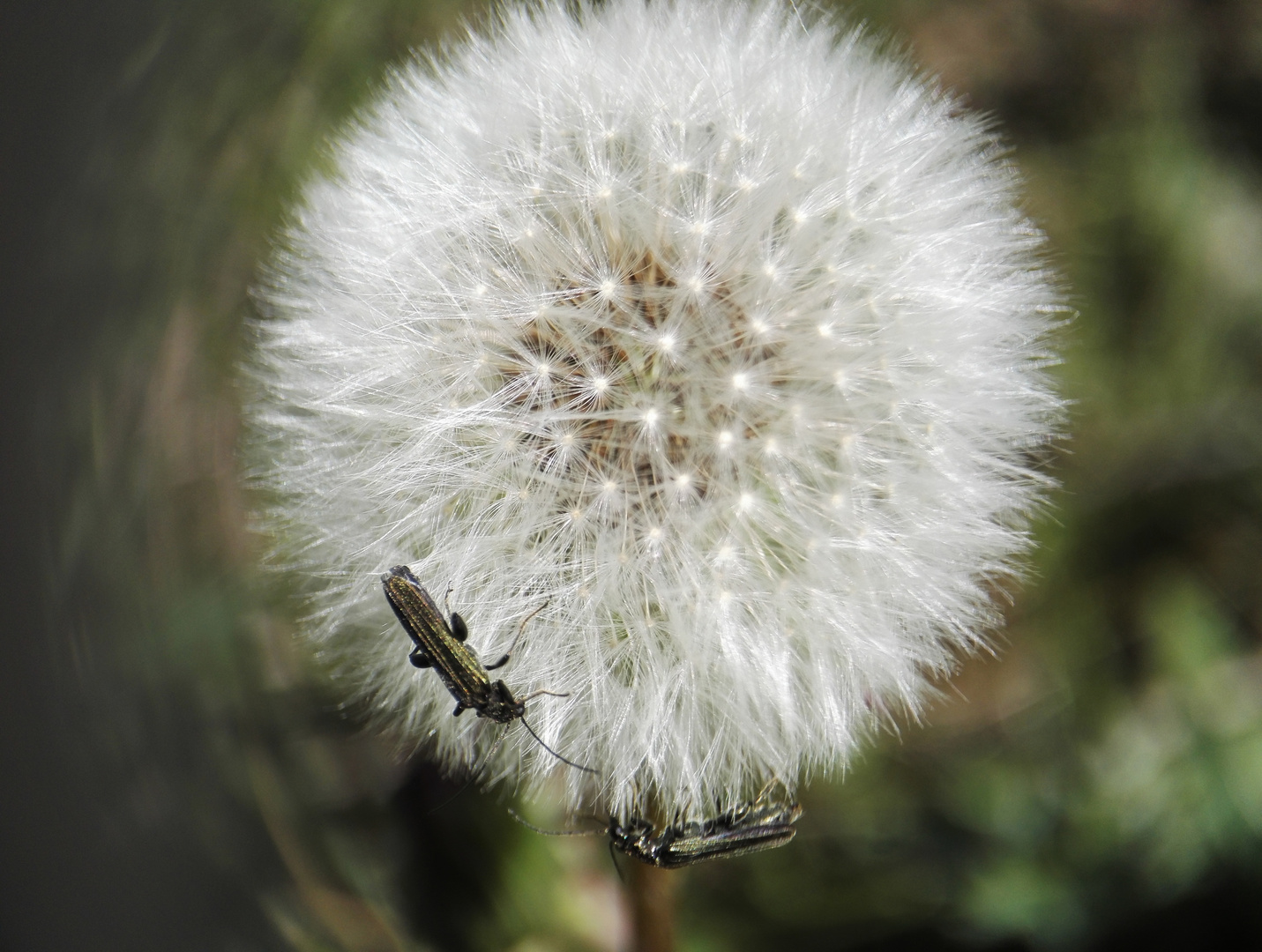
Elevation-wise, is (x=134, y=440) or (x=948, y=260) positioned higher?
(x=134, y=440)

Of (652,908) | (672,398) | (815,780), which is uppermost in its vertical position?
(672,398)

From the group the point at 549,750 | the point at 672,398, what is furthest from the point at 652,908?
the point at 672,398

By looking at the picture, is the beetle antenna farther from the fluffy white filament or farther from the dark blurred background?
the dark blurred background

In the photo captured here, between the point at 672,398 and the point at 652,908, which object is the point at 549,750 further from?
the point at 652,908

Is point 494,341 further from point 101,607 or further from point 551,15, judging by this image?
point 101,607

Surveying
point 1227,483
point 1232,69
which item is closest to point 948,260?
point 1227,483

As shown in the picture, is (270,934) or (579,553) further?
(270,934)
